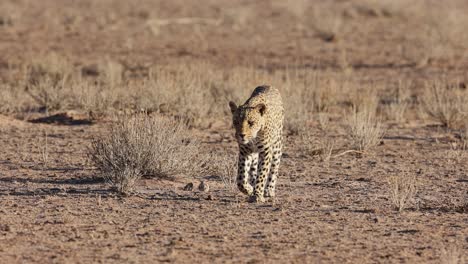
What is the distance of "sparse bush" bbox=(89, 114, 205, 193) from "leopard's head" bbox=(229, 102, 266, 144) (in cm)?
175

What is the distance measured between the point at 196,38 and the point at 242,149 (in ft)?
61.2

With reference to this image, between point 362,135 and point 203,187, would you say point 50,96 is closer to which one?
point 362,135

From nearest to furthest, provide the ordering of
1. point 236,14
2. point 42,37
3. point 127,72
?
1. point 127,72
2. point 42,37
3. point 236,14

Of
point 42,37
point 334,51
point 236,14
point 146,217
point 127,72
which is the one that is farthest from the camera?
point 236,14

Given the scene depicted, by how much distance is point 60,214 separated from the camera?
1016 centimetres

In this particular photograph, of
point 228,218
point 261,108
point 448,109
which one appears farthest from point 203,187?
point 448,109

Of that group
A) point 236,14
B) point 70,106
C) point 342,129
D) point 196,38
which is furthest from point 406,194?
point 236,14

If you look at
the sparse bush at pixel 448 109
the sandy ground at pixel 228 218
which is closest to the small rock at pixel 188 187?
the sandy ground at pixel 228 218

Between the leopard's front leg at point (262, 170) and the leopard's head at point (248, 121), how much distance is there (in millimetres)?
289

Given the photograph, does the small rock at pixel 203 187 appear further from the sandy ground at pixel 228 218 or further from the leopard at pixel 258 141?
the leopard at pixel 258 141

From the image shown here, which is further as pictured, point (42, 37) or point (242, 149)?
point (42, 37)

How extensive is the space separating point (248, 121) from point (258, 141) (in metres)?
0.40

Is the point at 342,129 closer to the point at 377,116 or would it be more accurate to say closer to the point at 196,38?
the point at 377,116

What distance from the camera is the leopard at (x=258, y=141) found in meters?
10.1
